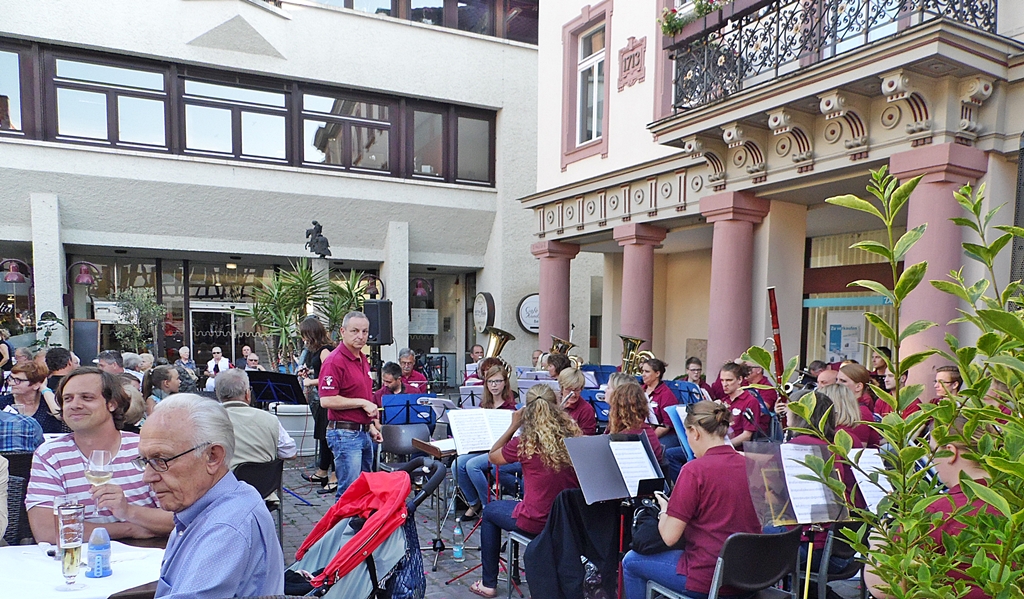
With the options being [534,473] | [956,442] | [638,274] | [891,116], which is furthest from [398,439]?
[891,116]

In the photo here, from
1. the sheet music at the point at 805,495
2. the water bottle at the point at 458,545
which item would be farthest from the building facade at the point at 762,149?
the water bottle at the point at 458,545

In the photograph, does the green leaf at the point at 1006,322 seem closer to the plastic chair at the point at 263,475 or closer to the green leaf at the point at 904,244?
the green leaf at the point at 904,244

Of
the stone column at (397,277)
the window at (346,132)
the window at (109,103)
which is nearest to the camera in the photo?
the window at (109,103)

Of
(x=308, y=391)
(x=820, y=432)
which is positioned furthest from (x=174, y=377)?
(x=820, y=432)

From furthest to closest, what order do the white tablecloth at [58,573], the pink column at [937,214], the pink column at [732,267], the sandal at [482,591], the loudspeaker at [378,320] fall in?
1. the loudspeaker at [378,320]
2. the pink column at [732,267]
3. the pink column at [937,214]
4. the sandal at [482,591]
5. the white tablecloth at [58,573]

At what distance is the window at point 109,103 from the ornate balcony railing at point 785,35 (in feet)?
38.2

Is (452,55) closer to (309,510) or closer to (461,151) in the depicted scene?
(461,151)

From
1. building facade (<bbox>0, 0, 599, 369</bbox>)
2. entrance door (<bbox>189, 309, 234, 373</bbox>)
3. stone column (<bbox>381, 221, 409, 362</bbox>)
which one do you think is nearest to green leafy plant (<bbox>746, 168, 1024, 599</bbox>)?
building facade (<bbox>0, 0, 599, 369</bbox>)

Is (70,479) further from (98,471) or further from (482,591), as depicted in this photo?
(482,591)

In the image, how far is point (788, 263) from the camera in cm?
873

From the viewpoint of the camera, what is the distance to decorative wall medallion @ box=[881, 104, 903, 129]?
254 inches

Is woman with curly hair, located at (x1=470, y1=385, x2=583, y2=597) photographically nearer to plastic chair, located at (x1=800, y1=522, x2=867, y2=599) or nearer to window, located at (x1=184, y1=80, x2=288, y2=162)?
plastic chair, located at (x1=800, y1=522, x2=867, y2=599)

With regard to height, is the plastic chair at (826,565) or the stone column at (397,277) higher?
the stone column at (397,277)

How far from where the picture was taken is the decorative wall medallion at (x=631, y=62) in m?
10.1
